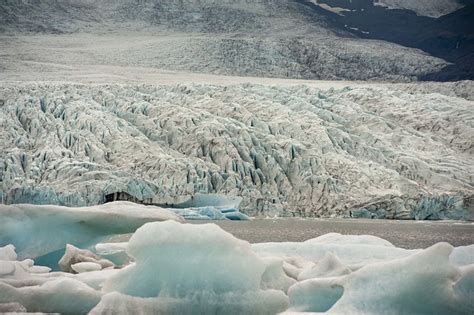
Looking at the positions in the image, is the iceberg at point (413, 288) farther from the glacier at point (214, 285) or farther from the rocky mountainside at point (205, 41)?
the rocky mountainside at point (205, 41)

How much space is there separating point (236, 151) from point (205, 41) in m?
21.2

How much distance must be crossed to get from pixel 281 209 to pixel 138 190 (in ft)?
13.4

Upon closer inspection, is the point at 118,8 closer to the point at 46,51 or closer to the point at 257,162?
the point at 46,51

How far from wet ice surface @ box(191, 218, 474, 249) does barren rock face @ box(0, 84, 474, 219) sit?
121cm

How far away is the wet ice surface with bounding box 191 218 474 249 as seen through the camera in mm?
14062

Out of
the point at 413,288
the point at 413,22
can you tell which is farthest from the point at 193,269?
the point at 413,22

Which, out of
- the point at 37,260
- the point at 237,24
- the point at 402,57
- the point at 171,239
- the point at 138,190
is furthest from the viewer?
the point at 237,24

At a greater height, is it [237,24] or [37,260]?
[237,24]

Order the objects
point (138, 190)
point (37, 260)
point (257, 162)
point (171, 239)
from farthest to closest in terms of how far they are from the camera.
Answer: point (257, 162)
point (138, 190)
point (37, 260)
point (171, 239)

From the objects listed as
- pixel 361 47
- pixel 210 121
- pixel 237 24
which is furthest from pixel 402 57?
pixel 210 121

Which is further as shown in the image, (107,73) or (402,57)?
(402,57)

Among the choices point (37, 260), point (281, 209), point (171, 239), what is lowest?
point (281, 209)

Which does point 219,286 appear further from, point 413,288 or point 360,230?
point 360,230

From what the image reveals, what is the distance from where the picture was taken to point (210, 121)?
2130cm
